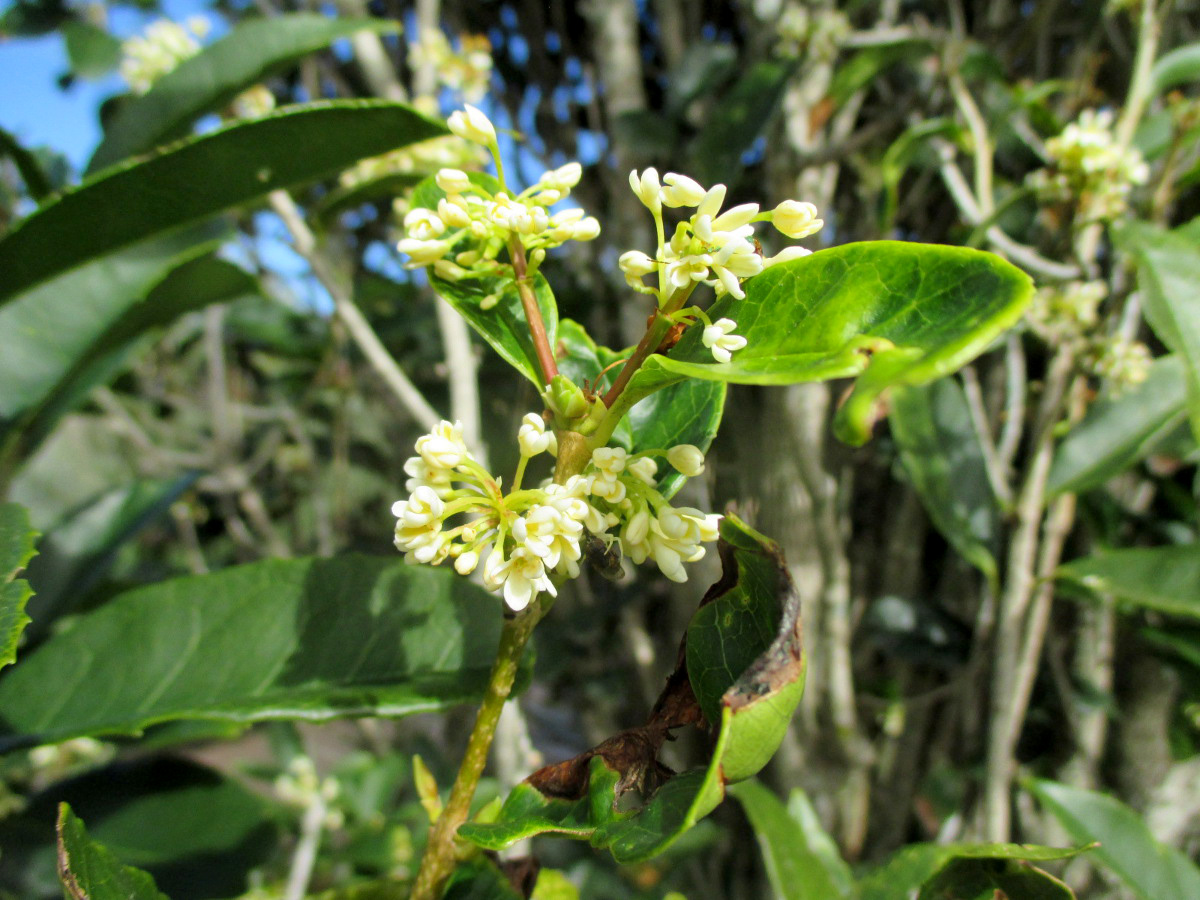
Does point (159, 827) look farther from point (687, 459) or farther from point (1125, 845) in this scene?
point (1125, 845)

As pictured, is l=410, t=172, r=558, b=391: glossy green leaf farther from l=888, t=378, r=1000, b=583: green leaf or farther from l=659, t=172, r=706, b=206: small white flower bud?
l=888, t=378, r=1000, b=583: green leaf

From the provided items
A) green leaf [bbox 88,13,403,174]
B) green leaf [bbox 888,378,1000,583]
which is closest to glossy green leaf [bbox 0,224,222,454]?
green leaf [bbox 88,13,403,174]

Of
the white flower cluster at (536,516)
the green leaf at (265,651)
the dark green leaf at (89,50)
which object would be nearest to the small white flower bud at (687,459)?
the white flower cluster at (536,516)

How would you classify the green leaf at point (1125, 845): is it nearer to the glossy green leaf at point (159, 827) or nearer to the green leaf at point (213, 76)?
the glossy green leaf at point (159, 827)

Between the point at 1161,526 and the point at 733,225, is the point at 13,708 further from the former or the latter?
the point at 1161,526

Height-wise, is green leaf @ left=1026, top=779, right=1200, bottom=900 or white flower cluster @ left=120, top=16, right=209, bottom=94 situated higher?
white flower cluster @ left=120, top=16, right=209, bottom=94

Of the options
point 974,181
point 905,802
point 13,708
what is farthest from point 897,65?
point 13,708
